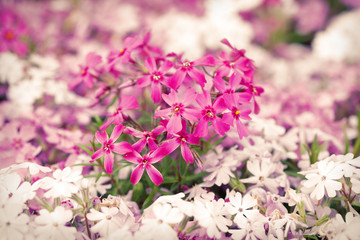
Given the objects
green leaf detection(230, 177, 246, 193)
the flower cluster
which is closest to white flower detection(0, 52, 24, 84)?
the flower cluster

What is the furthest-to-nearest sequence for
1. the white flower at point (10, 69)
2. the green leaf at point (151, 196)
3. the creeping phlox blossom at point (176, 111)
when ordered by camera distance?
the white flower at point (10, 69), the green leaf at point (151, 196), the creeping phlox blossom at point (176, 111)

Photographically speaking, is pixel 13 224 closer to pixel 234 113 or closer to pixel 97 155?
pixel 97 155

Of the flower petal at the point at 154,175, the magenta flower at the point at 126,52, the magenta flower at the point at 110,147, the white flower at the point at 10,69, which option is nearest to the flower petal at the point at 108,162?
the magenta flower at the point at 110,147

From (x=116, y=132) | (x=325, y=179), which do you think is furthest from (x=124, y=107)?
(x=325, y=179)

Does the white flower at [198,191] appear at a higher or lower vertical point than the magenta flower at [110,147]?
lower

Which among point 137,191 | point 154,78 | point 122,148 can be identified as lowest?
point 137,191

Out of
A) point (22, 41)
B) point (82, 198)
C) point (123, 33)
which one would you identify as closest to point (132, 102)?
point (82, 198)

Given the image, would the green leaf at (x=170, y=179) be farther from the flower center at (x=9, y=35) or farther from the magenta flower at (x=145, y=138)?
the flower center at (x=9, y=35)
